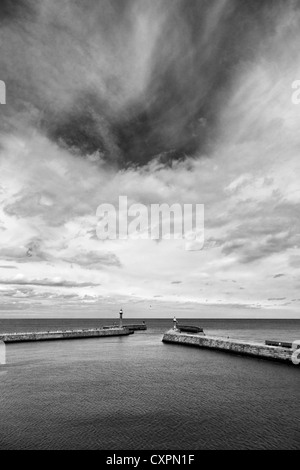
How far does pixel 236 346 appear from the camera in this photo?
43.7m

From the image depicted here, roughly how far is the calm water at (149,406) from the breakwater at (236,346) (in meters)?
2.09

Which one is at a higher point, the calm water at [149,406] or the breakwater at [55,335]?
the calm water at [149,406]

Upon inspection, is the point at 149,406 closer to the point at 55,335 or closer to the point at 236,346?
the point at 236,346

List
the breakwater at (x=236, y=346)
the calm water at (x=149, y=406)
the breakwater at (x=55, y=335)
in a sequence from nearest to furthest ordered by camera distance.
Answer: the calm water at (x=149, y=406)
the breakwater at (x=236, y=346)
the breakwater at (x=55, y=335)

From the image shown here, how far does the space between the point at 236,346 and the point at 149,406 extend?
27815 millimetres

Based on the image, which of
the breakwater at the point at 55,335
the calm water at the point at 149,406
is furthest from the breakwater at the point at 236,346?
the breakwater at the point at 55,335

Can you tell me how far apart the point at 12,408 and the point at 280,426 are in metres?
15.9

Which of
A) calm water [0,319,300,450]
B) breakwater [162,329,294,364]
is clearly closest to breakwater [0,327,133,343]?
breakwater [162,329,294,364]

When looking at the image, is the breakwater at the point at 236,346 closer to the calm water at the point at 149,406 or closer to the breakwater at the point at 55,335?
the calm water at the point at 149,406

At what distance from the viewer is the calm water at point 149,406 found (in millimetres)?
14398
